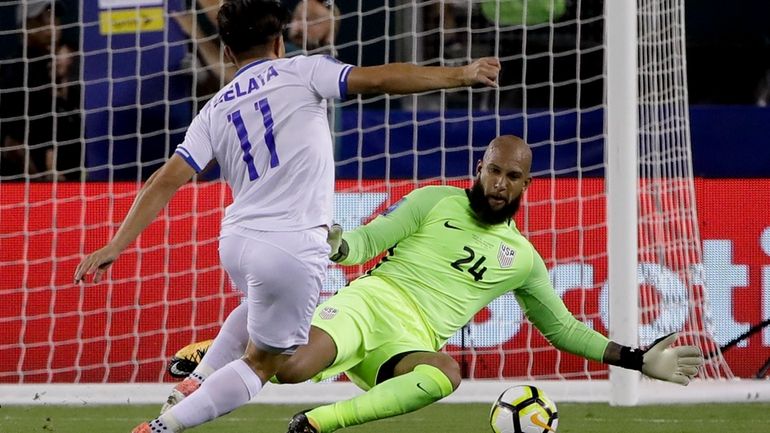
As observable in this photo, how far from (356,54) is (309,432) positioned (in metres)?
5.67

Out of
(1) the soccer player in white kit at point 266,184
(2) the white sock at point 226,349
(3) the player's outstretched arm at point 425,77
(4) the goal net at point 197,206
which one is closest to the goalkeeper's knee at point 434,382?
(2) the white sock at point 226,349

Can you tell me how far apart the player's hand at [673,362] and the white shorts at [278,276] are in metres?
1.54

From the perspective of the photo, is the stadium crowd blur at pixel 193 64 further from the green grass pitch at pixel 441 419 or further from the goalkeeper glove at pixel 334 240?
the goalkeeper glove at pixel 334 240

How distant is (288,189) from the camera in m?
4.68

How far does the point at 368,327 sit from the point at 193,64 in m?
3.69

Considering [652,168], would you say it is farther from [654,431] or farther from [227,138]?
[227,138]

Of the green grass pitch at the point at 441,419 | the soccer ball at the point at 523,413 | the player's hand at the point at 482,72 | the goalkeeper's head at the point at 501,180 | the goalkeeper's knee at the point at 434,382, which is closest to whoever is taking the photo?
the player's hand at the point at 482,72

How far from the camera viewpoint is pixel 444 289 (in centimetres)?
599

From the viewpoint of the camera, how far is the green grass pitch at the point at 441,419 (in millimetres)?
6887

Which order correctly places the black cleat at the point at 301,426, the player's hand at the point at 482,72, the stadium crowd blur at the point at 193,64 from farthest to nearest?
the stadium crowd blur at the point at 193,64 → the black cleat at the point at 301,426 → the player's hand at the point at 482,72

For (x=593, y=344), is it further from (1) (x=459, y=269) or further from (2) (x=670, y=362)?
(1) (x=459, y=269)

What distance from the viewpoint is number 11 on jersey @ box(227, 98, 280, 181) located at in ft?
15.4

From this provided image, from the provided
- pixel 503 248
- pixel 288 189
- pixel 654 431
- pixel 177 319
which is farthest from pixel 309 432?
pixel 177 319

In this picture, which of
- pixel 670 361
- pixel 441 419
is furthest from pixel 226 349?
pixel 441 419
